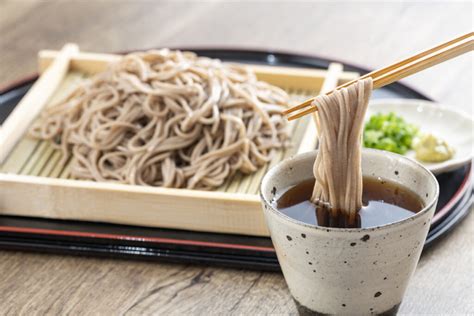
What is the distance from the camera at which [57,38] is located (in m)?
2.83

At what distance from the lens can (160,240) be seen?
1.59 metres

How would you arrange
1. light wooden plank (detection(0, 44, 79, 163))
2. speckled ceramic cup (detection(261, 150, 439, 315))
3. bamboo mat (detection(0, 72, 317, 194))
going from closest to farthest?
speckled ceramic cup (detection(261, 150, 439, 315)) < bamboo mat (detection(0, 72, 317, 194)) < light wooden plank (detection(0, 44, 79, 163))

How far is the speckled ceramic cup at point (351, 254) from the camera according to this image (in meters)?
1.16

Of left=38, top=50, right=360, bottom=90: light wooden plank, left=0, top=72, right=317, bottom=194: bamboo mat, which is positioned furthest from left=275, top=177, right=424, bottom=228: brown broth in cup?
left=38, top=50, right=360, bottom=90: light wooden plank

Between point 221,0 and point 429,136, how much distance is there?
146cm

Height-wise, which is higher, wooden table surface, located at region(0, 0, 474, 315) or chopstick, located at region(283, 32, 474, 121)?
chopstick, located at region(283, 32, 474, 121)

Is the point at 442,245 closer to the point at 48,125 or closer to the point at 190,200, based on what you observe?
the point at 190,200

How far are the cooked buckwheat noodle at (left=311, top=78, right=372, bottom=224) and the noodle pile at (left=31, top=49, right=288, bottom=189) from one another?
0.54 metres

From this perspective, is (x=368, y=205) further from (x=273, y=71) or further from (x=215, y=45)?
(x=215, y=45)

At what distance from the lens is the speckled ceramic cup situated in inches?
45.7

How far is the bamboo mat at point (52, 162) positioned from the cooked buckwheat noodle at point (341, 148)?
0.50 metres

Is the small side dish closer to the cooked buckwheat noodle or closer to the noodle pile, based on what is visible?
the noodle pile

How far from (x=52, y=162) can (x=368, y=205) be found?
2.92 ft

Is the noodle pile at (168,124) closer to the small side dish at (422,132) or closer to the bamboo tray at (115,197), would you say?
the bamboo tray at (115,197)
